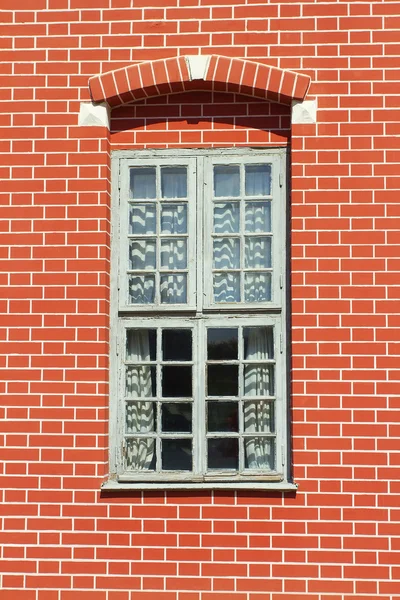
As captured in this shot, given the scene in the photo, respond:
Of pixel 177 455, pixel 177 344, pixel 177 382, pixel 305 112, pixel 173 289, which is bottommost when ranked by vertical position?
pixel 177 455

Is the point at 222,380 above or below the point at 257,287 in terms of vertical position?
below

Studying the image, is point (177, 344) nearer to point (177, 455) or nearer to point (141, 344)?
point (141, 344)

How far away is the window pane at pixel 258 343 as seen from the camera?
6.16 m

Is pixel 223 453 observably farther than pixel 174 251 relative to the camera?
No

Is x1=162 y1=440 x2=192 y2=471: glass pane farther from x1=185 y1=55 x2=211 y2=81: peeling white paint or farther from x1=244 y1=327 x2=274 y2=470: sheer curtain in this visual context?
x1=185 y1=55 x2=211 y2=81: peeling white paint

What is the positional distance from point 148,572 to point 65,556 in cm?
55

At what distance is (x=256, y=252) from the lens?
6.23m

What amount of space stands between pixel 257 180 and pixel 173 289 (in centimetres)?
94

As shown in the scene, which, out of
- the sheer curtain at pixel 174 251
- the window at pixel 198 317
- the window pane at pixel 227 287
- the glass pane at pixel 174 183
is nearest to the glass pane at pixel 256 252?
the window at pixel 198 317

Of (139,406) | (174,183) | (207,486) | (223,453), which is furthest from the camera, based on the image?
(174,183)

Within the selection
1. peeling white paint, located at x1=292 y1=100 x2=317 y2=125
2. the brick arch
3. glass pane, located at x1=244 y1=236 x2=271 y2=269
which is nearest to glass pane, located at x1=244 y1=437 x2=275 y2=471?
glass pane, located at x1=244 y1=236 x2=271 y2=269

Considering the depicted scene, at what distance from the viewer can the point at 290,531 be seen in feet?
19.1

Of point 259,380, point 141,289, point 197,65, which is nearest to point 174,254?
point 141,289

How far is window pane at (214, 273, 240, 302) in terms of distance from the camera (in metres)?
6.22
